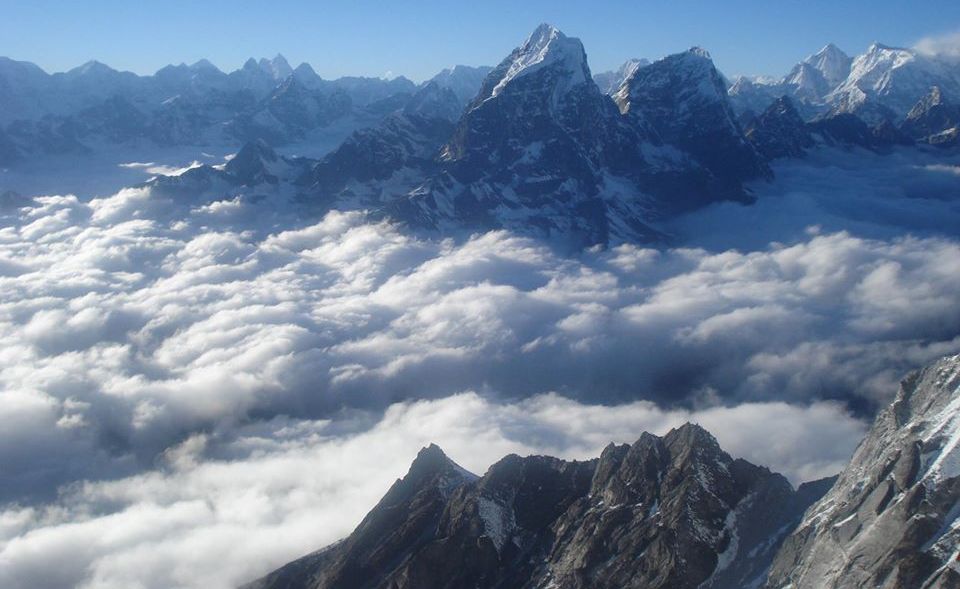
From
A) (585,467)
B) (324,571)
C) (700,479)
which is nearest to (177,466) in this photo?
(324,571)

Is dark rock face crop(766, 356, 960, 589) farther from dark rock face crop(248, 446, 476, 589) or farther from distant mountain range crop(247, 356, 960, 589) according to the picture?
dark rock face crop(248, 446, 476, 589)

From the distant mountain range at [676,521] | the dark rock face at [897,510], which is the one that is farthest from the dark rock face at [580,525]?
the dark rock face at [897,510]

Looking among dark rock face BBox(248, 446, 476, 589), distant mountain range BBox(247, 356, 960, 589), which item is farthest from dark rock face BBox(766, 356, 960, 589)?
dark rock face BBox(248, 446, 476, 589)

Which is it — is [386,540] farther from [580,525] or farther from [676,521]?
[676,521]

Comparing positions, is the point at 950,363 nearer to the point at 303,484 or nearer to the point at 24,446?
the point at 303,484

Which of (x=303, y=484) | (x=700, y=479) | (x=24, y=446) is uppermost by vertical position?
(x=24, y=446)

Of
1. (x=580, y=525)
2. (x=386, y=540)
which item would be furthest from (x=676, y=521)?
(x=386, y=540)
